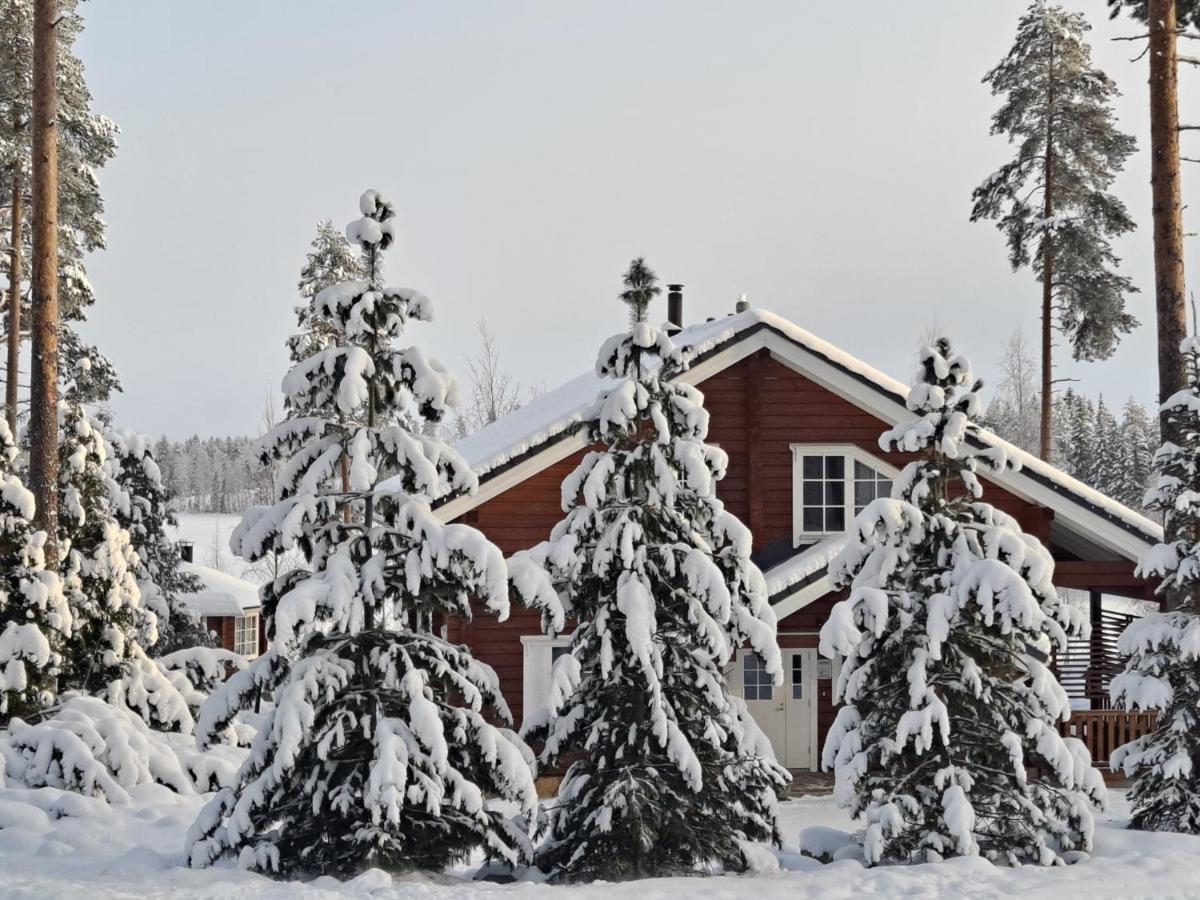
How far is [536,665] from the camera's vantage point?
64.2 feet

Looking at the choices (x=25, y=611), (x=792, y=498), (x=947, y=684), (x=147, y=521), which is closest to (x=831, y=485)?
(x=792, y=498)

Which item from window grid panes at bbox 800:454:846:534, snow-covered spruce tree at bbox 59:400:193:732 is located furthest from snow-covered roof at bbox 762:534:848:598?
snow-covered spruce tree at bbox 59:400:193:732

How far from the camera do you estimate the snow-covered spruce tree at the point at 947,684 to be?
11.1 m

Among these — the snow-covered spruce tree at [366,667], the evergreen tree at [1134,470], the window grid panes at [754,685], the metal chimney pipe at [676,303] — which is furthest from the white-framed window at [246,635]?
the evergreen tree at [1134,470]

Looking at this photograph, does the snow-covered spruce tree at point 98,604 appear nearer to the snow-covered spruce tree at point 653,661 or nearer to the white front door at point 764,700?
the snow-covered spruce tree at point 653,661

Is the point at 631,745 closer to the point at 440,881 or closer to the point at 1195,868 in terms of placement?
the point at 440,881

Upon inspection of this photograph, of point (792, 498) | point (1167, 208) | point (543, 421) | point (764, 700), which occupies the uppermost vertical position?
point (1167, 208)

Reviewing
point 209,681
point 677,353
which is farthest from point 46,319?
point 677,353

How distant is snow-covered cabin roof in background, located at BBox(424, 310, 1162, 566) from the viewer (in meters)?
19.1

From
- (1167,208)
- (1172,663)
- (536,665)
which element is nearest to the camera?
(1172,663)

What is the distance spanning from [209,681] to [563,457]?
231 inches

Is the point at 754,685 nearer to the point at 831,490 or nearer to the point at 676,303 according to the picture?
the point at 831,490

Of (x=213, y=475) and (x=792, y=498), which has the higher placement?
(x=213, y=475)

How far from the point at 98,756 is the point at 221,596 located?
24591 millimetres
